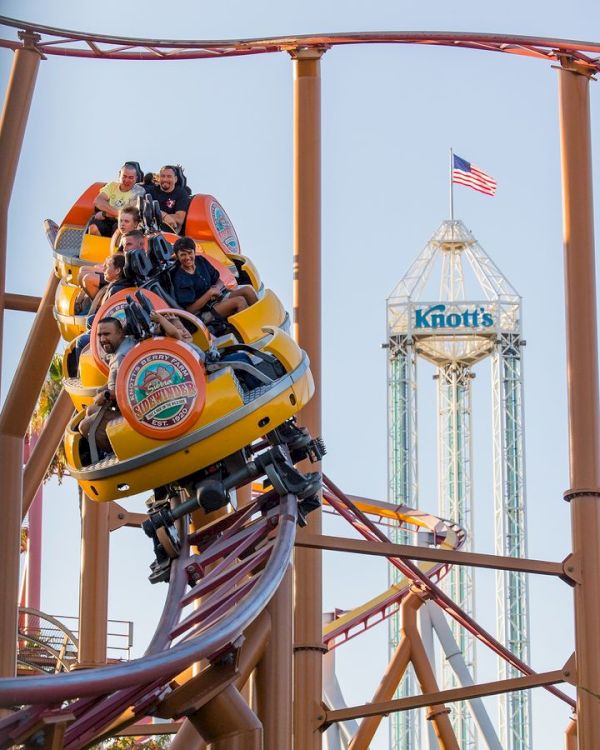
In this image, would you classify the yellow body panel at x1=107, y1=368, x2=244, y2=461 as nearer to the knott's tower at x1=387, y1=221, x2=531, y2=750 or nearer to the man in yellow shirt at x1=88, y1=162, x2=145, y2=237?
the man in yellow shirt at x1=88, y1=162, x2=145, y2=237

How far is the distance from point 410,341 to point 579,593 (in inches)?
1014

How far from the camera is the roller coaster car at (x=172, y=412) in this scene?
653 cm

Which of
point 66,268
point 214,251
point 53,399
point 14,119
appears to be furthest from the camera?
point 53,399

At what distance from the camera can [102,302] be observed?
7.29 m

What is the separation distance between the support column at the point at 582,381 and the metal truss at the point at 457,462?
73.5ft

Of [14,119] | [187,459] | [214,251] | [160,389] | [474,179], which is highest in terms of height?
[474,179]

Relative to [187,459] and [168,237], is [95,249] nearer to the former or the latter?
[168,237]

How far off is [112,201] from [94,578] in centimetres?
273

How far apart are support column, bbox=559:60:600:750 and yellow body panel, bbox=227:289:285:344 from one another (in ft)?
8.52

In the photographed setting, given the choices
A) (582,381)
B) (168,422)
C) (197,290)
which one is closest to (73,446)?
(168,422)

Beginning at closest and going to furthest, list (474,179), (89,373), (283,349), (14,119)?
(89,373), (283,349), (14,119), (474,179)

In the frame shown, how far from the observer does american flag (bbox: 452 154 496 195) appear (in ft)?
94.2

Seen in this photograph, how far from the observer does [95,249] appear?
8.08 m

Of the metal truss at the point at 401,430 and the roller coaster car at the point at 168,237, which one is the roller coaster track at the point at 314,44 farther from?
the metal truss at the point at 401,430
